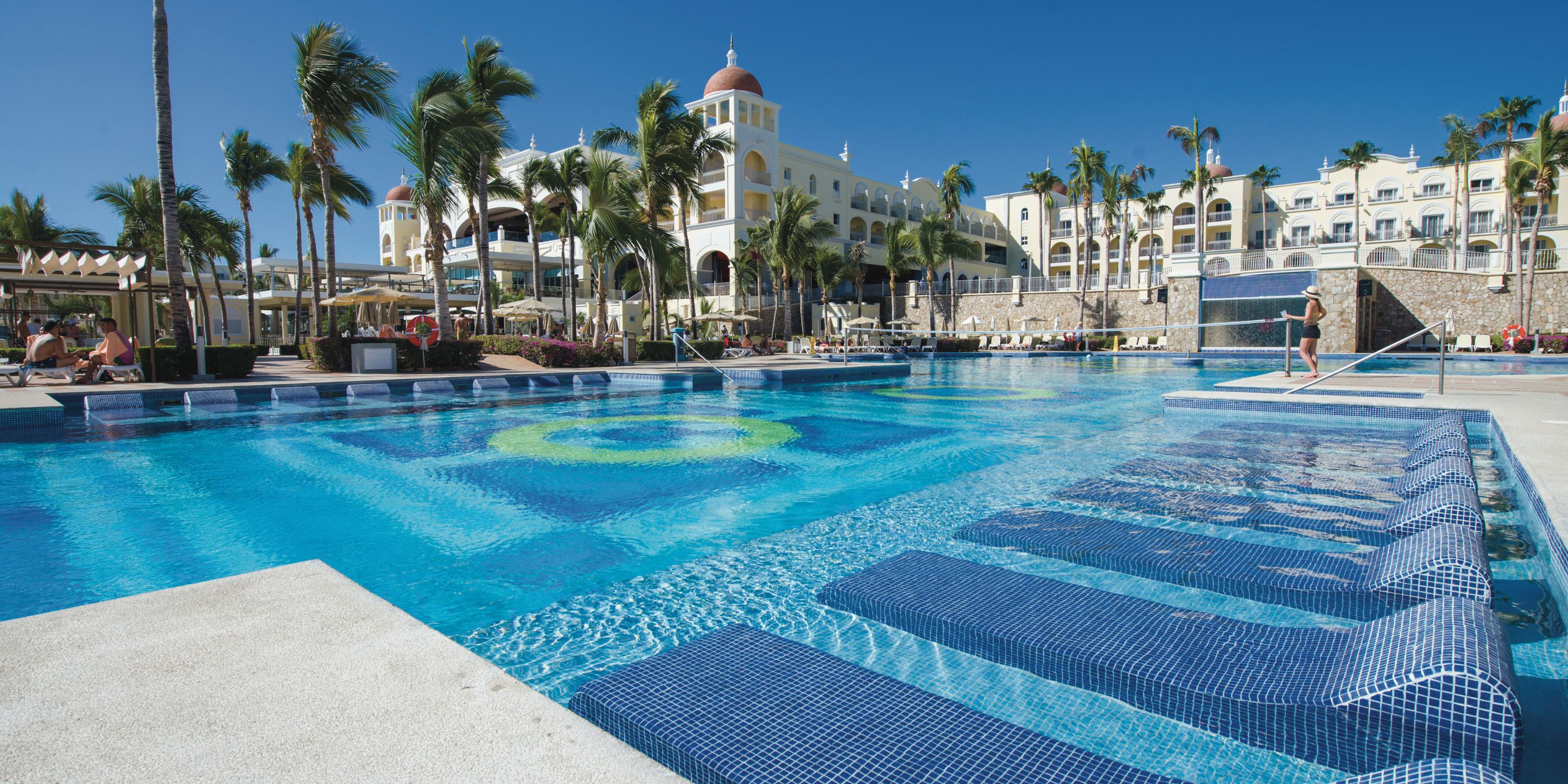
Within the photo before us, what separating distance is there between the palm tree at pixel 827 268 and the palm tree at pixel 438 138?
2288 centimetres

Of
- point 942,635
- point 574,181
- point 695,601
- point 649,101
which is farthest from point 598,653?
point 574,181

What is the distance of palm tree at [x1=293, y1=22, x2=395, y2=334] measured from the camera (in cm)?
1673

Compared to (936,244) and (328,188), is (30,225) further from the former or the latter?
(936,244)

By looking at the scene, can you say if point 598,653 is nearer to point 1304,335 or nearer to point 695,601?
point 695,601

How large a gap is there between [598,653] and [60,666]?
1.79 metres

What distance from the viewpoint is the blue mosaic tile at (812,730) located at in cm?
205

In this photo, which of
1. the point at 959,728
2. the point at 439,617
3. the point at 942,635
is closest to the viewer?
the point at 959,728

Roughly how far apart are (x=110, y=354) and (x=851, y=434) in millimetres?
12460

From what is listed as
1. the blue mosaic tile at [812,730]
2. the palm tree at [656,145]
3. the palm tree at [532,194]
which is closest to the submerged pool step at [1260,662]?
the blue mosaic tile at [812,730]

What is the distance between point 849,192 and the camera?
4812cm

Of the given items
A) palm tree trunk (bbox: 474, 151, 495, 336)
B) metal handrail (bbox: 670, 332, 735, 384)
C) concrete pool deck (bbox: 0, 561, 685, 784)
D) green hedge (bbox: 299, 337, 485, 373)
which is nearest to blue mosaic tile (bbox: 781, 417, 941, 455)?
metal handrail (bbox: 670, 332, 735, 384)

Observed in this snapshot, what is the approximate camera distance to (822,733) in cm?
222

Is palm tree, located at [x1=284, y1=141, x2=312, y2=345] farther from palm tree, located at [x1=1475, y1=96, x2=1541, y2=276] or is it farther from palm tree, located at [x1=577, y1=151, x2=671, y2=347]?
palm tree, located at [x1=1475, y1=96, x2=1541, y2=276]

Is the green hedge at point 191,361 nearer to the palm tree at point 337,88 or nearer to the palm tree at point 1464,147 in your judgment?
the palm tree at point 337,88
